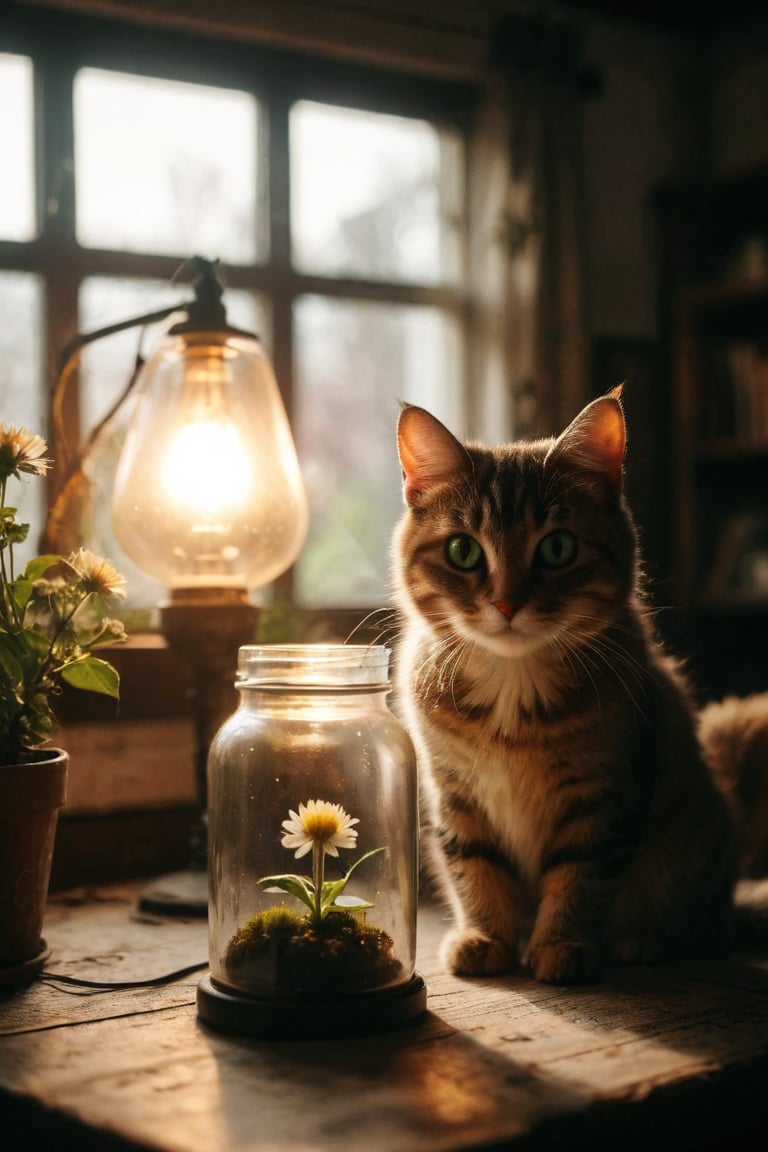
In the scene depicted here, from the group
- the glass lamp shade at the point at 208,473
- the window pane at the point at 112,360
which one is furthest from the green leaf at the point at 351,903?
the window pane at the point at 112,360

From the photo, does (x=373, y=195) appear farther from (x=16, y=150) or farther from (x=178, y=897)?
(x=178, y=897)

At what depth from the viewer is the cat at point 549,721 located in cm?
121

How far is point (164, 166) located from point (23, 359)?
1.98ft

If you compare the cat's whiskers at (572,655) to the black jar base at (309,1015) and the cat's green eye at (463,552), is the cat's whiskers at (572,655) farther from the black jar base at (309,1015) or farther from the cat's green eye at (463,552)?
the black jar base at (309,1015)

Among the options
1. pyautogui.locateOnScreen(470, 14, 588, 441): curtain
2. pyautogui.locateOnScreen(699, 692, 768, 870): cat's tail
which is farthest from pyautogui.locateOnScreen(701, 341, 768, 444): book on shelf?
pyautogui.locateOnScreen(699, 692, 768, 870): cat's tail

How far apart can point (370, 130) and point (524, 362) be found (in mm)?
752

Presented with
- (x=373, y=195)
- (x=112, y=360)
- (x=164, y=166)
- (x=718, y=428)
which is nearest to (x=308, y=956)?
(x=112, y=360)

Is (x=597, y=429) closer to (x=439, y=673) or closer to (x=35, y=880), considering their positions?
(x=439, y=673)

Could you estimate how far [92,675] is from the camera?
4.08 feet

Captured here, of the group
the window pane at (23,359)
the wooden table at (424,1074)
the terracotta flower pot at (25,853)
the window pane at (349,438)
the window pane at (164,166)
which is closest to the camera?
the wooden table at (424,1074)

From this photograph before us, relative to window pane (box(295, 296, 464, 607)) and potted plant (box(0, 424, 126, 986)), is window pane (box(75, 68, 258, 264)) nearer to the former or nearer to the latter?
window pane (box(295, 296, 464, 607))

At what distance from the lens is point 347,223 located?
312cm

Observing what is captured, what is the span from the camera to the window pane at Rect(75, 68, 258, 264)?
2.75 m

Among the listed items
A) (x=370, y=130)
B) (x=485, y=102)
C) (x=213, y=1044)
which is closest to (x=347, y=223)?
(x=370, y=130)
